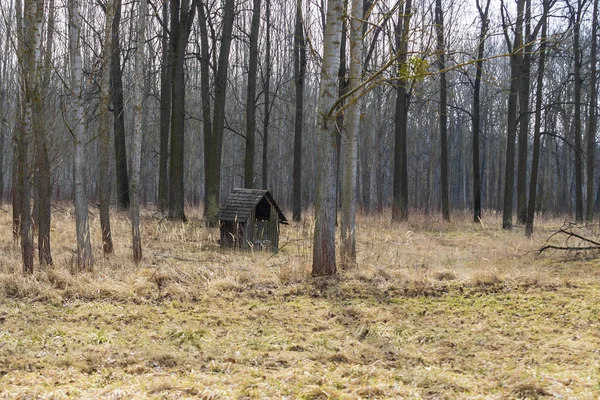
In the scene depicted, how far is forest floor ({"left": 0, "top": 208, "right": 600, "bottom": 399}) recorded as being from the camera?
435 cm

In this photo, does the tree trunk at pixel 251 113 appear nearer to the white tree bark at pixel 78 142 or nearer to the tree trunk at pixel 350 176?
the tree trunk at pixel 350 176

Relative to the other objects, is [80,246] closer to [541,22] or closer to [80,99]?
[80,99]

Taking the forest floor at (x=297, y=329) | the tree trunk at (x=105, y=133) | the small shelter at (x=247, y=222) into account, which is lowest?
the forest floor at (x=297, y=329)

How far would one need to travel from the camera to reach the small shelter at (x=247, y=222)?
35.6 ft

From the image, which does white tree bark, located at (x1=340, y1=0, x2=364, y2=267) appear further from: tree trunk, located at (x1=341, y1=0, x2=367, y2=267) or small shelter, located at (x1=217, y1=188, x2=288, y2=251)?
small shelter, located at (x1=217, y1=188, x2=288, y2=251)

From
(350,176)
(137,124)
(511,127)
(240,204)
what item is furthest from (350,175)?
(511,127)

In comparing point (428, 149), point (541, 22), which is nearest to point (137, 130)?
point (541, 22)

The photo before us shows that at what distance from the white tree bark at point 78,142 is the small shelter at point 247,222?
3.07 meters

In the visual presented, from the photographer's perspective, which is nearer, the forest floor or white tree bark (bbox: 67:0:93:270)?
the forest floor

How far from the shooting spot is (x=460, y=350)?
205 inches

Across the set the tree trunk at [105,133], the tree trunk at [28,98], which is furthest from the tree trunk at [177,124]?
the tree trunk at [28,98]

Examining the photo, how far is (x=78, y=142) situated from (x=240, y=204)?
3.75m

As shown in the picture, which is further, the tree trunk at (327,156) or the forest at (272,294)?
the tree trunk at (327,156)

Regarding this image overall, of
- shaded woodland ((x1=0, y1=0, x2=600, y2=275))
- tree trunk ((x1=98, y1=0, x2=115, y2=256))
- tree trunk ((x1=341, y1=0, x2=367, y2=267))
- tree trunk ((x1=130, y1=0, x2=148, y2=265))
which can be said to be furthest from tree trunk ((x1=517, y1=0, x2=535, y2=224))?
tree trunk ((x1=98, y1=0, x2=115, y2=256))
